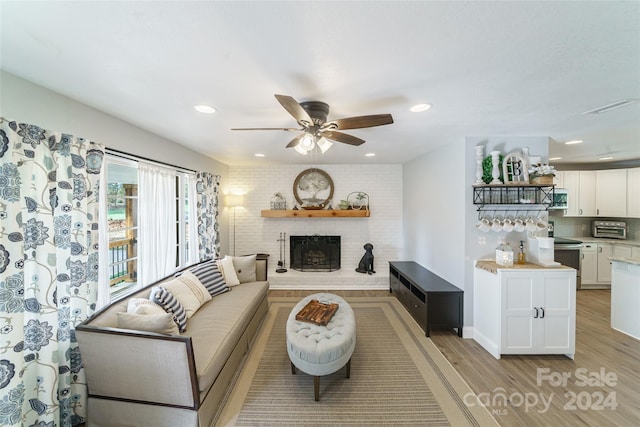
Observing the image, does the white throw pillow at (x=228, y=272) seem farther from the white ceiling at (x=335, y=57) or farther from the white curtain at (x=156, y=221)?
the white ceiling at (x=335, y=57)

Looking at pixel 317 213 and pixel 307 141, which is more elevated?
pixel 307 141

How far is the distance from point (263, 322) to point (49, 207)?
94.8 inches

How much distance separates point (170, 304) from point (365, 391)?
6.25ft

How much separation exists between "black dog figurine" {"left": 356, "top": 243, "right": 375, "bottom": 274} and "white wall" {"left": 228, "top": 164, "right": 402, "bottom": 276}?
0.21 meters

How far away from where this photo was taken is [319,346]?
1824 millimetres

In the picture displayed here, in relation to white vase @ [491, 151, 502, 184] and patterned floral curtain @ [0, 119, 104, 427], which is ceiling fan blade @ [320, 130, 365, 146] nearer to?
white vase @ [491, 151, 502, 184]


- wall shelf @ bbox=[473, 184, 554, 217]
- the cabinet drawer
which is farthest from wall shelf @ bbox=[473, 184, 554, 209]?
the cabinet drawer

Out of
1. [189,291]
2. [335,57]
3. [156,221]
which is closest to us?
[335,57]

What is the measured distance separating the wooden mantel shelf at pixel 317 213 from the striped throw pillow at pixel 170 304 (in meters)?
2.56

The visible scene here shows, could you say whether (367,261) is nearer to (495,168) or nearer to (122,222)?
(495,168)

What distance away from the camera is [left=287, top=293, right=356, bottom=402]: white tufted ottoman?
1.80 metres

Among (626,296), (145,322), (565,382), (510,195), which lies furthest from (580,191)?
(145,322)

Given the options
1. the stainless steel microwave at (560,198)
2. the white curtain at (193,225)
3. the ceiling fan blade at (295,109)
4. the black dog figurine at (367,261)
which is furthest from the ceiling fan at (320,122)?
the stainless steel microwave at (560,198)

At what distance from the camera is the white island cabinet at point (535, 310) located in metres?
2.33
